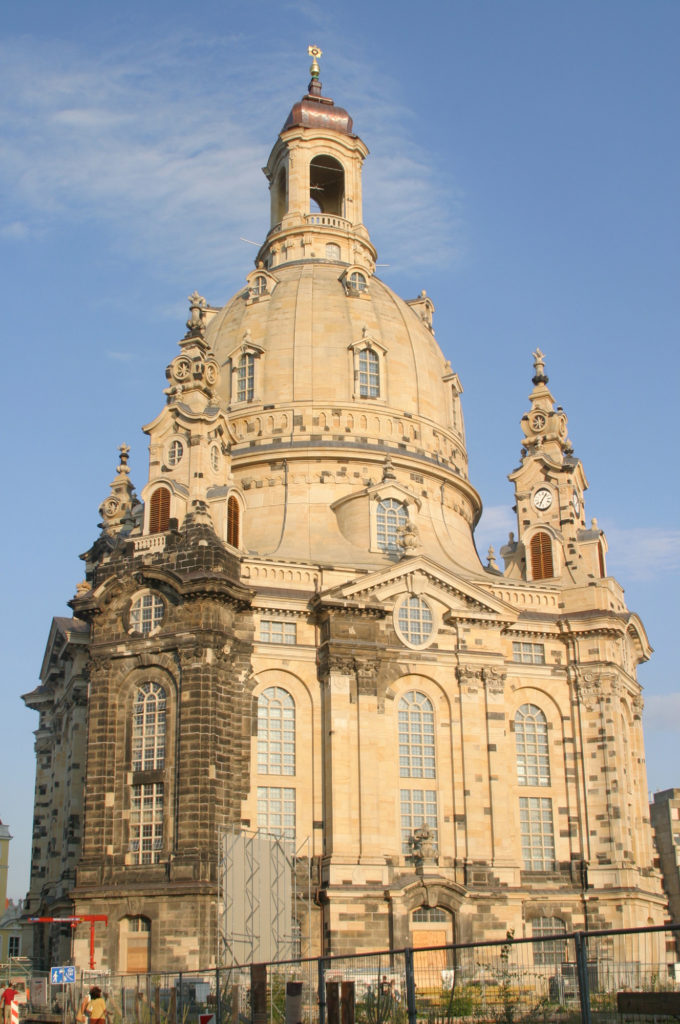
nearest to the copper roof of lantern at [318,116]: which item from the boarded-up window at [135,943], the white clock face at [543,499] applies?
the white clock face at [543,499]

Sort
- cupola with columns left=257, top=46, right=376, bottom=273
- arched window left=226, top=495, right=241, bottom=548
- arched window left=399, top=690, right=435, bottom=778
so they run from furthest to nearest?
1. cupola with columns left=257, top=46, right=376, bottom=273
2. arched window left=226, top=495, right=241, bottom=548
3. arched window left=399, top=690, right=435, bottom=778

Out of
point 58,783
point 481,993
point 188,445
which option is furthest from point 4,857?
point 481,993

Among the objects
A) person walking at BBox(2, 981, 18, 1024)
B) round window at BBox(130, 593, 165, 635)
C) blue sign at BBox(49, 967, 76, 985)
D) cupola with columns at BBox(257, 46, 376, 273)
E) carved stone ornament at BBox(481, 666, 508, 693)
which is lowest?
person walking at BBox(2, 981, 18, 1024)

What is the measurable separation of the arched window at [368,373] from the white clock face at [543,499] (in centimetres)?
976

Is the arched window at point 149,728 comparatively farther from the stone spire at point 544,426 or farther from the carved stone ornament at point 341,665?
the stone spire at point 544,426

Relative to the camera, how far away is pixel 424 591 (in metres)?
52.4

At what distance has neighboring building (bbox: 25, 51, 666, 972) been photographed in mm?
47094

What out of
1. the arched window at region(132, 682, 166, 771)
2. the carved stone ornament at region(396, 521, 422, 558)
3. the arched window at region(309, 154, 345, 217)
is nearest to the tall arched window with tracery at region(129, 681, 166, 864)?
the arched window at region(132, 682, 166, 771)

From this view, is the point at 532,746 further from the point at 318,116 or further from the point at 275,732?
the point at 318,116

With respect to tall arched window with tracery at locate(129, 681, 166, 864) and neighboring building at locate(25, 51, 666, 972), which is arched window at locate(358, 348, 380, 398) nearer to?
neighboring building at locate(25, 51, 666, 972)

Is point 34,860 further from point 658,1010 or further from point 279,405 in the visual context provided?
point 658,1010

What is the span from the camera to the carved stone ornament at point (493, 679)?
52.2 m

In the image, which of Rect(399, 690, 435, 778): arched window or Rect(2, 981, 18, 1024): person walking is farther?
Rect(399, 690, 435, 778): arched window

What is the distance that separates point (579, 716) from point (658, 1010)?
38.0 metres
